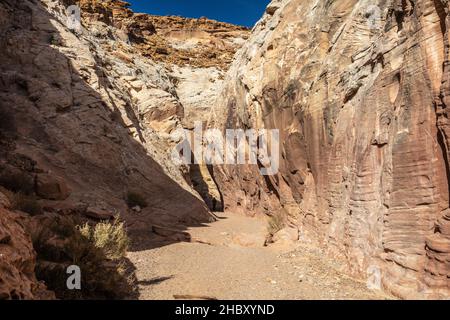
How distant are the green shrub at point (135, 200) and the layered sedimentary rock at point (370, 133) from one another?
23.7 ft

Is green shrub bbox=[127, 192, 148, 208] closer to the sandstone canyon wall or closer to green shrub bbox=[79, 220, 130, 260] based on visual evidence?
the sandstone canyon wall

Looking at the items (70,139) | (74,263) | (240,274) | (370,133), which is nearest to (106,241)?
(74,263)

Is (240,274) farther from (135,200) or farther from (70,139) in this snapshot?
(70,139)

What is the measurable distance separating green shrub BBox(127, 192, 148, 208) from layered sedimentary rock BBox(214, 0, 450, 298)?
721cm

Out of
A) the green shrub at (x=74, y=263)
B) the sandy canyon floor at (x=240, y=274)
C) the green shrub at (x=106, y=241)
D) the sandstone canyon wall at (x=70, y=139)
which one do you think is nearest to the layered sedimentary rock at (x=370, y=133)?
the sandy canyon floor at (x=240, y=274)

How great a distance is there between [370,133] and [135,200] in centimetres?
1143

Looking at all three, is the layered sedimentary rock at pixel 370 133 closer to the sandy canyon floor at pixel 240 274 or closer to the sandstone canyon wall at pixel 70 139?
the sandy canyon floor at pixel 240 274

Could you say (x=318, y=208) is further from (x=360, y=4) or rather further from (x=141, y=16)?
(x=141, y=16)

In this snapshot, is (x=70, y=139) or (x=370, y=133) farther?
(x=70, y=139)

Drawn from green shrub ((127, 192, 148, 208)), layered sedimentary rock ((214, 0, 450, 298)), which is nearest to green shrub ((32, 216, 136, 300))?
layered sedimentary rock ((214, 0, 450, 298))

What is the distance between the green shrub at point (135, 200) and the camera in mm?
16391

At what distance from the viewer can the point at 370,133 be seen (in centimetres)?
965

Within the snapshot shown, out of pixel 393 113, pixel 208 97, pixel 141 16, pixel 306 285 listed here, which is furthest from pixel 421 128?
pixel 141 16

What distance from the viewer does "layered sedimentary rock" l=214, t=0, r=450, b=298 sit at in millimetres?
7285
